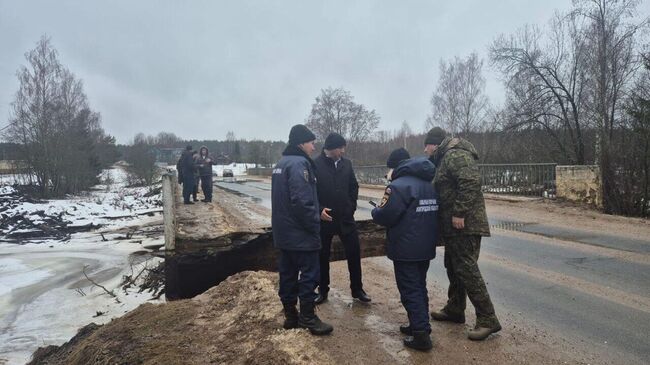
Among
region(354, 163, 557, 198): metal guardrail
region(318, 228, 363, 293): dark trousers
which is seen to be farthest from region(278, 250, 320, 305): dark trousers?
region(354, 163, 557, 198): metal guardrail

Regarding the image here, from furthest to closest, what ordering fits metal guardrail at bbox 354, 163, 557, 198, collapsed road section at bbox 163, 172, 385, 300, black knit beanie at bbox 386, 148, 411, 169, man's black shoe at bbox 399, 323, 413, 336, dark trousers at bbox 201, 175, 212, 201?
metal guardrail at bbox 354, 163, 557, 198, dark trousers at bbox 201, 175, 212, 201, collapsed road section at bbox 163, 172, 385, 300, black knit beanie at bbox 386, 148, 411, 169, man's black shoe at bbox 399, 323, 413, 336

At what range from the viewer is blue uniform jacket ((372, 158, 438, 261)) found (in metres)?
3.80

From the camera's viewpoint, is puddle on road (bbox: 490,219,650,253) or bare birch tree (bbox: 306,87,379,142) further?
bare birch tree (bbox: 306,87,379,142)

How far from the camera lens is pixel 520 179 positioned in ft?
59.3

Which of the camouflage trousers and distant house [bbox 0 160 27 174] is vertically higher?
distant house [bbox 0 160 27 174]

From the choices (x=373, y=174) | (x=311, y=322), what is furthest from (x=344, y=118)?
(x=311, y=322)

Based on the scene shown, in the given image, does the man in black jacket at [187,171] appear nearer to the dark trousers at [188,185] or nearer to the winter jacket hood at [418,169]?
the dark trousers at [188,185]

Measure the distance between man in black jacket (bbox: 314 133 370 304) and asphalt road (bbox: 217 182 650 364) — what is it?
1.83 metres

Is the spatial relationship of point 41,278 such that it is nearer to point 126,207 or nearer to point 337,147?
point 337,147

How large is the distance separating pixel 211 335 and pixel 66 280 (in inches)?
326

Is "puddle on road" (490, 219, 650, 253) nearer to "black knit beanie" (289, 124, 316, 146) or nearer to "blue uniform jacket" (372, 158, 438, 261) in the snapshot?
"blue uniform jacket" (372, 158, 438, 261)

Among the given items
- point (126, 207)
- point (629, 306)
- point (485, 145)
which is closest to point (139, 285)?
point (629, 306)

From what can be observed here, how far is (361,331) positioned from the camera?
14.0 feet

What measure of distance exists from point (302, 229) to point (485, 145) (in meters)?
26.6
